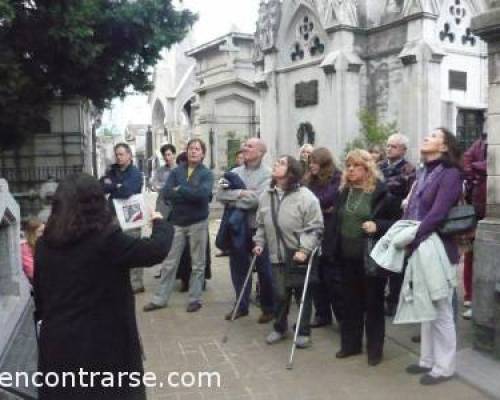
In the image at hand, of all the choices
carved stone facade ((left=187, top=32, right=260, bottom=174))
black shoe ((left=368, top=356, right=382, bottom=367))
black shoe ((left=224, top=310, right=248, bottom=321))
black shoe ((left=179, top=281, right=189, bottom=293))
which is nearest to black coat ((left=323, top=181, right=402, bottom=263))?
black shoe ((left=368, top=356, right=382, bottom=367))

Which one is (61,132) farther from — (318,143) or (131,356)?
(131,356)

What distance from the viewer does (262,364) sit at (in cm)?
487

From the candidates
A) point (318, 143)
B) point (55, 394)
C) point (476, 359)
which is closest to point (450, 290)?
point (476, 359)

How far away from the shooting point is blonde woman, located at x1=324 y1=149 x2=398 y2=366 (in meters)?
4.75

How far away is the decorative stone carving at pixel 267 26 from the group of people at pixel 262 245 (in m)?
10.9

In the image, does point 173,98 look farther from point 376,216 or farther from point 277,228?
point 376,216

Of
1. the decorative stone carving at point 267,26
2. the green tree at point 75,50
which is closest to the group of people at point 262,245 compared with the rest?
the green tree at point 75,50

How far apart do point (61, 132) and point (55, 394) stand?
15.4m

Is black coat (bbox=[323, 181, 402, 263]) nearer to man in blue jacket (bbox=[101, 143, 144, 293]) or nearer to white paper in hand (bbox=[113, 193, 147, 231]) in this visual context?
white paper in hand (bbox=[113, 193, 147, 231])

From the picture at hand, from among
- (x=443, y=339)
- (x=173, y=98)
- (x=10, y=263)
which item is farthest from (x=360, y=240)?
(x=173, y=98)

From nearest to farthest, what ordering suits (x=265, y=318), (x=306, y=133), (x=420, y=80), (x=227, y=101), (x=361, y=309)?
(x=361, y=309) → (x=265, y=318) → (x=420, y=80) → (x=306, y=133) → (x=227, y=101)

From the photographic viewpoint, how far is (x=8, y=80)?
1069cm

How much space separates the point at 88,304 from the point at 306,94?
15.4 meters

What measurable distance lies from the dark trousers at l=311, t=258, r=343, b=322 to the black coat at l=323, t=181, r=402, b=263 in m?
0.59
